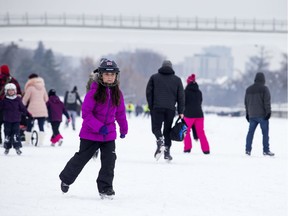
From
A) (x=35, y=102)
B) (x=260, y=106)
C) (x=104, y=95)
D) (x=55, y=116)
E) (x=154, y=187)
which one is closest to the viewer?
(x=104, y=95)

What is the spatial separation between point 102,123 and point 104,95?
279 mm

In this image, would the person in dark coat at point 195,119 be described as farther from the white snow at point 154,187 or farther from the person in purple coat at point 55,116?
the person in purple coat at point 55,116

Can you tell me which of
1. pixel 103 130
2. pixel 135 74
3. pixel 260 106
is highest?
pixel 103 130

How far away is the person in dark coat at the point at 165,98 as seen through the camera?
41.2ft

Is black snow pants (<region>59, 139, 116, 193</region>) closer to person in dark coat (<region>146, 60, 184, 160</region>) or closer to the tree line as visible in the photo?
person in dark coat (<region>146, 60, 184, 160</region>)

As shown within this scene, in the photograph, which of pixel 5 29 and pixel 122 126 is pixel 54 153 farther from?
pixel 5 29

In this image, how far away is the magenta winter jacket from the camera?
7902 mm

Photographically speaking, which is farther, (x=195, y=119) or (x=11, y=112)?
(x=195, y=119)

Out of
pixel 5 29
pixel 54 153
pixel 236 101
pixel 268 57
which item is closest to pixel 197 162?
pixel 54 153

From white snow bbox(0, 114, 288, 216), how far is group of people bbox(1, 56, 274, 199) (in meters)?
0.32

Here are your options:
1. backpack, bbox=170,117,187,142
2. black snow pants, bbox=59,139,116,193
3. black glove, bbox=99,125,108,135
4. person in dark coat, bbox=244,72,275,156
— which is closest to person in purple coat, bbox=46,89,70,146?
person in dark coat, bbox=244,72,275,156

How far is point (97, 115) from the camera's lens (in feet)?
26.2

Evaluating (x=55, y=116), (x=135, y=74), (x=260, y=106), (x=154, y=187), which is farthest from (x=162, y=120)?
(x=135, y=74)

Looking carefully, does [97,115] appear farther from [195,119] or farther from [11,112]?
[195,119]
